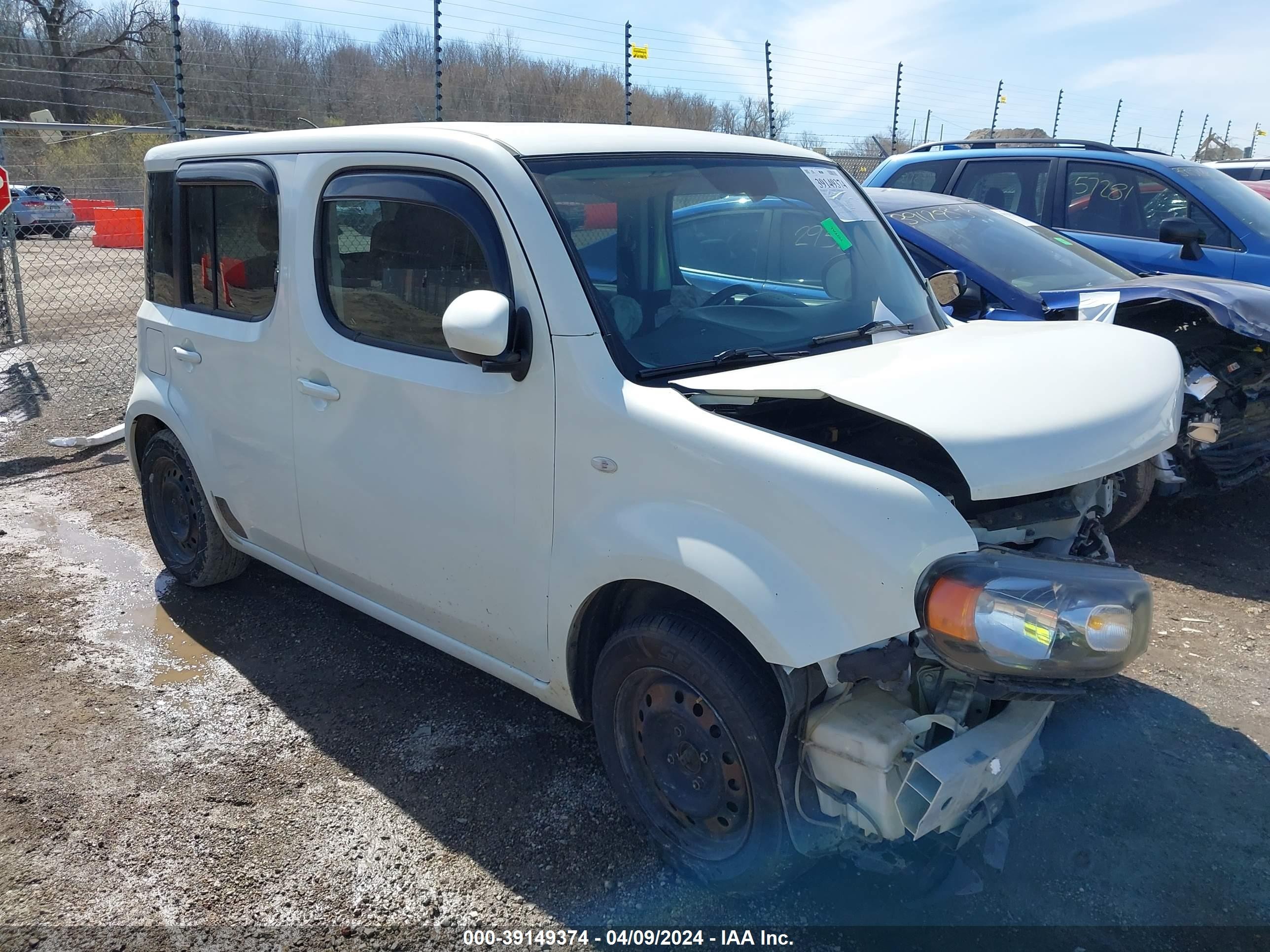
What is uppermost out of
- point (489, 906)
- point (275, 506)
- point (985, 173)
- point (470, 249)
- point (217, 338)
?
point (985, 173)

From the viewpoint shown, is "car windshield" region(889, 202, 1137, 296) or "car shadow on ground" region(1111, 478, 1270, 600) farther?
"car windshield" region(889, 202, 1137, 296)

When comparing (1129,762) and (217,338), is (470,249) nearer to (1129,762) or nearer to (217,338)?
(217,338)

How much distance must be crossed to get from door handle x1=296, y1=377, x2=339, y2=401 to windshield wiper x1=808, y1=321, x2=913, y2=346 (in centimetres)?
160

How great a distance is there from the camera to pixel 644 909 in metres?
2.61

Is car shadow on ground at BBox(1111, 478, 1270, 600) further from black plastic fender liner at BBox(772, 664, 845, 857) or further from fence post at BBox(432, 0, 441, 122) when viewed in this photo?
fence post at BBox(432, 0, 441, 122)

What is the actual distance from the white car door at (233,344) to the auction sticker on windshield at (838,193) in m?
1.92

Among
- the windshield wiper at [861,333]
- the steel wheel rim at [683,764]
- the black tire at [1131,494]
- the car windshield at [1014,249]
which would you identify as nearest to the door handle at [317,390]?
the steel wheel rim at [683,764]

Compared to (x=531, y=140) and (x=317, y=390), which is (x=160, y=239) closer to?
(x=317, y=390)

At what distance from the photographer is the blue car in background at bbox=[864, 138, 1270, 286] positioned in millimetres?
6434

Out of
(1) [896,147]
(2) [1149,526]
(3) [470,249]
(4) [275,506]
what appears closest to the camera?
(3) [470,249]

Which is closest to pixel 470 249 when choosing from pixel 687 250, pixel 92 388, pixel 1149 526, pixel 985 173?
pixel 687 250

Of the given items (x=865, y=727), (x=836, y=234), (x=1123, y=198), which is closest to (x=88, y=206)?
(x=1123, y=198)

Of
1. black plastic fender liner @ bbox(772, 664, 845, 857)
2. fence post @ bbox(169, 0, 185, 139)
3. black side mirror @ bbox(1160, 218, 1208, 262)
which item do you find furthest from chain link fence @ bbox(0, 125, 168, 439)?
black side mirror @ bbox(1160, 218, 1208, 262)

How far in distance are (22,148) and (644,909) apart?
2161cm
